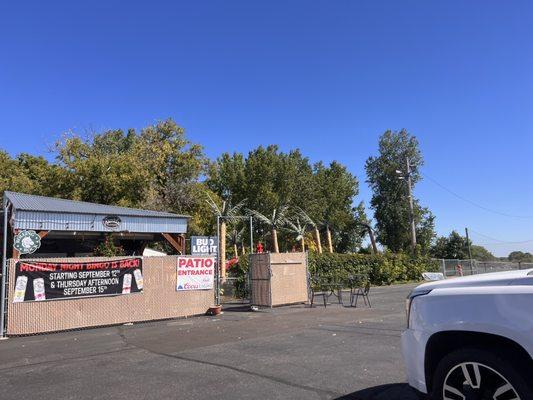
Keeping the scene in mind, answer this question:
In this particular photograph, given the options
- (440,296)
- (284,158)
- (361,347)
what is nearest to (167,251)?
(284,158)

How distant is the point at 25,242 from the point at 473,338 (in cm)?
1401

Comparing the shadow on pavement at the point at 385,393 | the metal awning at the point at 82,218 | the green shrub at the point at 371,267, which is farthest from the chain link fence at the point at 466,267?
the shadow on pavement at the point at 385,393

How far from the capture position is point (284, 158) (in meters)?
50.3

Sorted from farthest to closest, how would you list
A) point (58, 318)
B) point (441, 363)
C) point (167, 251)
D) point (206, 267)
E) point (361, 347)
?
point (167, 251) → point (206, 267) → point (58, 318) → point (361, 347) → point (441, 363)

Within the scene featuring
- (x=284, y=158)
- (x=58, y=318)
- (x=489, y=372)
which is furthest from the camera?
(x=284, y=158)

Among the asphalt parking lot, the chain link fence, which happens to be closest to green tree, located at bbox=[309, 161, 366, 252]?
the chain link fence

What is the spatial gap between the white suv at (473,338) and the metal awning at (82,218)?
58.0 feet

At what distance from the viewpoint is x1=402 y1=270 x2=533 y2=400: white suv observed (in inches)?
148

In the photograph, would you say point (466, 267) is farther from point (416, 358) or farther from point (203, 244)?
point (416, 358)

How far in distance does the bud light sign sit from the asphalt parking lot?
13.6 m

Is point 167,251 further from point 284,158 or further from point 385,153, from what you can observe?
point 385,153

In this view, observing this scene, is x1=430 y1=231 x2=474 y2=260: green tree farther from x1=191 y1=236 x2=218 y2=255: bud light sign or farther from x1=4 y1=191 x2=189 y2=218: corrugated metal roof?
x1=4 y1=191 x2=189 y2=218: corrugated metal roof

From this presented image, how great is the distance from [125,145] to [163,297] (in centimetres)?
4326

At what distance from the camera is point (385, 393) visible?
235 inches
